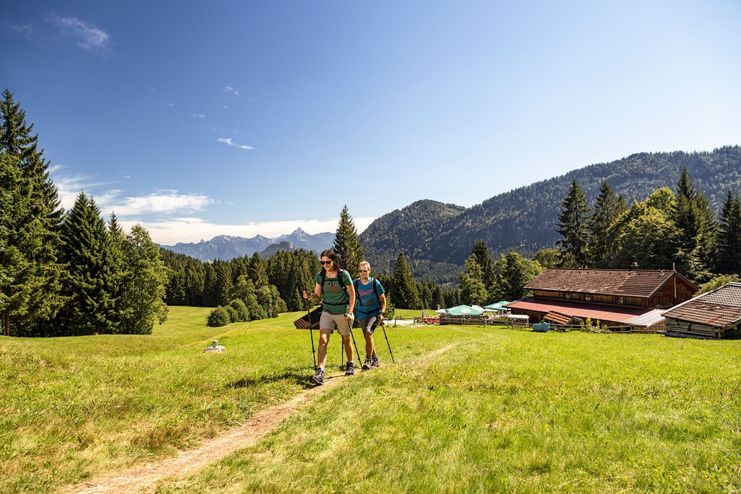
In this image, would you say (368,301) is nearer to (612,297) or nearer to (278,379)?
(278,379)

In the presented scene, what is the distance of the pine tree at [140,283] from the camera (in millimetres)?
50891

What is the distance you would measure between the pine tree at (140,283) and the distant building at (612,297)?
55858 mm

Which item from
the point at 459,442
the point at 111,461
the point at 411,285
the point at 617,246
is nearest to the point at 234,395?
the point at 111,461

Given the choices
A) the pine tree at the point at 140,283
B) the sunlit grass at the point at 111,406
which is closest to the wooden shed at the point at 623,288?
the sunlit grass at the point at 111,406

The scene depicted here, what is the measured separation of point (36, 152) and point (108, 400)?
158 feet

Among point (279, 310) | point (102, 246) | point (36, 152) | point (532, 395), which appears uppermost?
point (36, 152)

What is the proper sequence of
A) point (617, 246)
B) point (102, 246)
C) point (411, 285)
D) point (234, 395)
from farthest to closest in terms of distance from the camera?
point (411, 285), point (617, 246), point (102, 246), point (234, 395)

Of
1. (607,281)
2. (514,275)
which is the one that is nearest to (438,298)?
(514,275)

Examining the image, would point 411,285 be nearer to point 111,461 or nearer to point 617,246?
point 617,246

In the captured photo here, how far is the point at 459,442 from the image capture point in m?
5.75

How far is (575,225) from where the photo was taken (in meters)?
80.8

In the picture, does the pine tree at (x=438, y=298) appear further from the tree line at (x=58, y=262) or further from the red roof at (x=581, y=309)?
the tree line at (x=58, y=262)

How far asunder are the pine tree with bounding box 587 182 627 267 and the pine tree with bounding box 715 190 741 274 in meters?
17.9

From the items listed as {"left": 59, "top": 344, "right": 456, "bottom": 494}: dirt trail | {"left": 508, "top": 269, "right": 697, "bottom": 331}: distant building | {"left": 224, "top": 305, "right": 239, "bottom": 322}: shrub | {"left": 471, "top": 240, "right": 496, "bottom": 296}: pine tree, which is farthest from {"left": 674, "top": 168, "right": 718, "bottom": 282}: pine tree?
{"left": 224, "top": 305, "right": 239, "bottom": 322}: shrub
